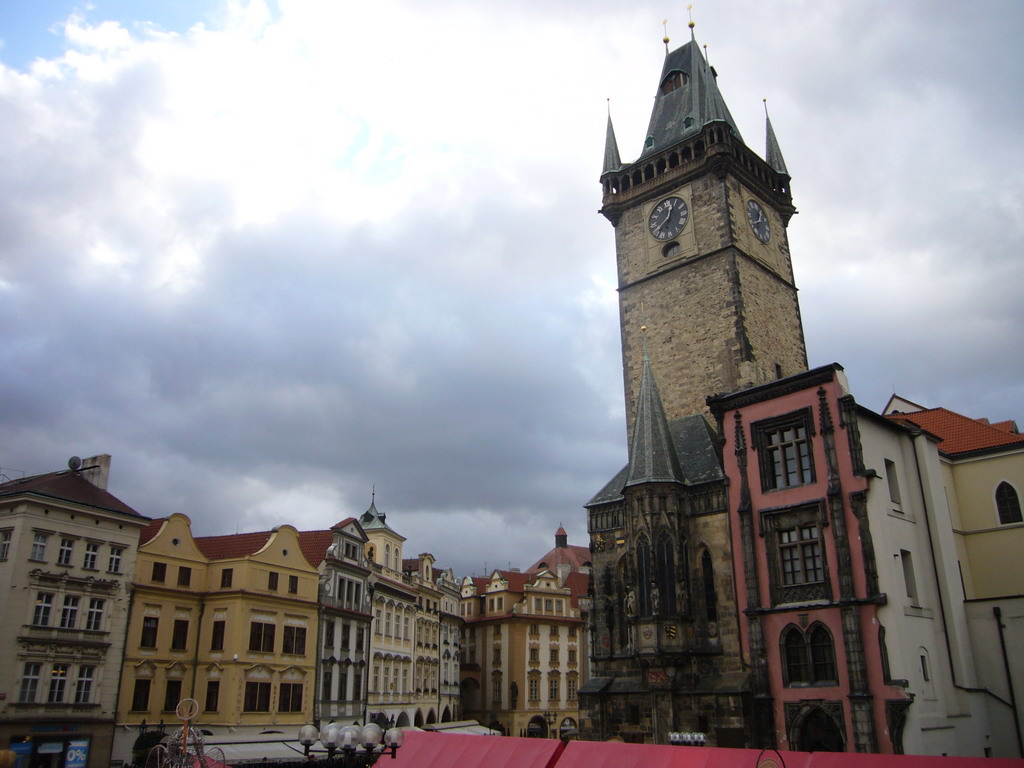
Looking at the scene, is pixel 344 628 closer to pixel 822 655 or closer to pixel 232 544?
pixel 232 544

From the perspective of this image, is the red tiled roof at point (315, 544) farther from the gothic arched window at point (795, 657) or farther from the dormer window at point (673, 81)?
the dormer window at point (673, 81)

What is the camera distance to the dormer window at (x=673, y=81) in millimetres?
46594

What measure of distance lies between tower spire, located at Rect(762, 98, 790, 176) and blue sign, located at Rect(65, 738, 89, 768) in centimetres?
4164

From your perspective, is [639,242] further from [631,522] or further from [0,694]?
[0,694]

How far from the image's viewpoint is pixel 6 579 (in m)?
30.6

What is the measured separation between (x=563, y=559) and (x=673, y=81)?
4886 cm

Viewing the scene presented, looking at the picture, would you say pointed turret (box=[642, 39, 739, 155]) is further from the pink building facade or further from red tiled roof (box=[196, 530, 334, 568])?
red tiled roof (box=[196, 530, 334, 568])

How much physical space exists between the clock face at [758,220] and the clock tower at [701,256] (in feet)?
0.22

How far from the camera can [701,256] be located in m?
39.0

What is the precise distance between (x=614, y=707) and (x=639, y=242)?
879 inches

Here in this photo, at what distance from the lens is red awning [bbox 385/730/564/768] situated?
52.3 feet

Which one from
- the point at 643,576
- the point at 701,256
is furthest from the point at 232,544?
the point at 701,256

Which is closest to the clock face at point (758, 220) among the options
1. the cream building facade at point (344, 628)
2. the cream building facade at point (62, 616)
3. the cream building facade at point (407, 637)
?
the cream building facade at point (344, 628)

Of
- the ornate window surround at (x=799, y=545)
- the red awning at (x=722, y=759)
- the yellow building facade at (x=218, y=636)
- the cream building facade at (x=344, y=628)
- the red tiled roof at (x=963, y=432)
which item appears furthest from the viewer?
the cream building facade at (x=344, y=628)
